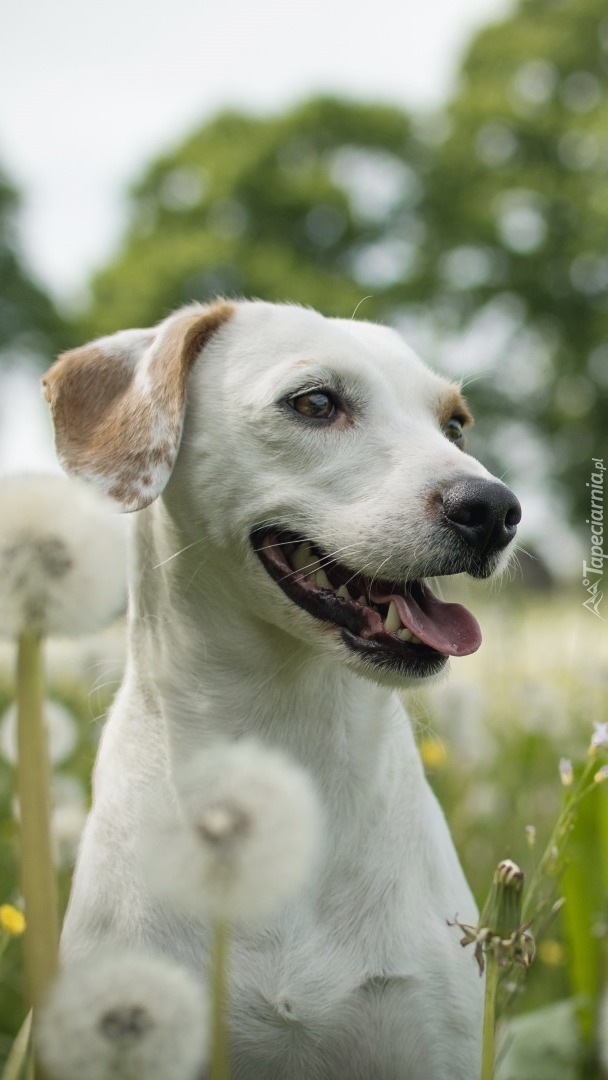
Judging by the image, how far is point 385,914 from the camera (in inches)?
104

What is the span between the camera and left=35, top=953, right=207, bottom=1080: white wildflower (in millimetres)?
1429

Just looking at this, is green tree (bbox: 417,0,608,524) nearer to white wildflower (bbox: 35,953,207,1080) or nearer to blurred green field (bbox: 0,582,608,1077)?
blurred green field (bbox: 0,582,608,1077)

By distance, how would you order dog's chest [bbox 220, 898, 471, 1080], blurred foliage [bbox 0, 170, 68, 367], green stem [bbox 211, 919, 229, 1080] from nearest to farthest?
green stem [bbox 211, 919, 229, 1080] < dog's chest [bbox 220, 898, 471, 1080] < blurred foliage [bbox 0, 170, 68, 367]

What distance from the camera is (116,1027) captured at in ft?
4.73

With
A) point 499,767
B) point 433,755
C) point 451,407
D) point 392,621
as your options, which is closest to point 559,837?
point 392,621

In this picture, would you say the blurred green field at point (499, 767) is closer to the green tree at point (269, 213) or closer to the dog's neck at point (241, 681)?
the dog's neck at point (241, 681)

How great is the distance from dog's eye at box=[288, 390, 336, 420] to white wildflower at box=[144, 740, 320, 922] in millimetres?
1576

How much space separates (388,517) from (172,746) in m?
0.77

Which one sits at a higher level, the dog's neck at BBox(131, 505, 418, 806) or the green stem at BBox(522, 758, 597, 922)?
the green stem at BBox(522, 758, 597, 922)

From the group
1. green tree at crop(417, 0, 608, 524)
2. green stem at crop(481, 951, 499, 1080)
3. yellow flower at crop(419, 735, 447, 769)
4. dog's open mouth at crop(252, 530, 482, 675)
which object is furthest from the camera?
green tree at crop(417, 0, 608, 524)

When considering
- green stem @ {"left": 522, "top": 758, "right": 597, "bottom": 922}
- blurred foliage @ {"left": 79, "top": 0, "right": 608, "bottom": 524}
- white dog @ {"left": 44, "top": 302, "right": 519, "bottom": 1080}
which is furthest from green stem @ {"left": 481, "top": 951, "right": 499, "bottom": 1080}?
blurred foliage @ {"left": 79, "top": 0, "right": 608, "bottom": 524}

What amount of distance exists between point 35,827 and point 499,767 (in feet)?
15.5

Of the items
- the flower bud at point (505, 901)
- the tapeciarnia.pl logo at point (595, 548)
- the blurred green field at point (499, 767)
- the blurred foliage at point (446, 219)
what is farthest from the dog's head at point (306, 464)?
the blurred foliage at point (446, 219)

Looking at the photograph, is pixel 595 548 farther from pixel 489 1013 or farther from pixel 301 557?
pixel 489 1013
